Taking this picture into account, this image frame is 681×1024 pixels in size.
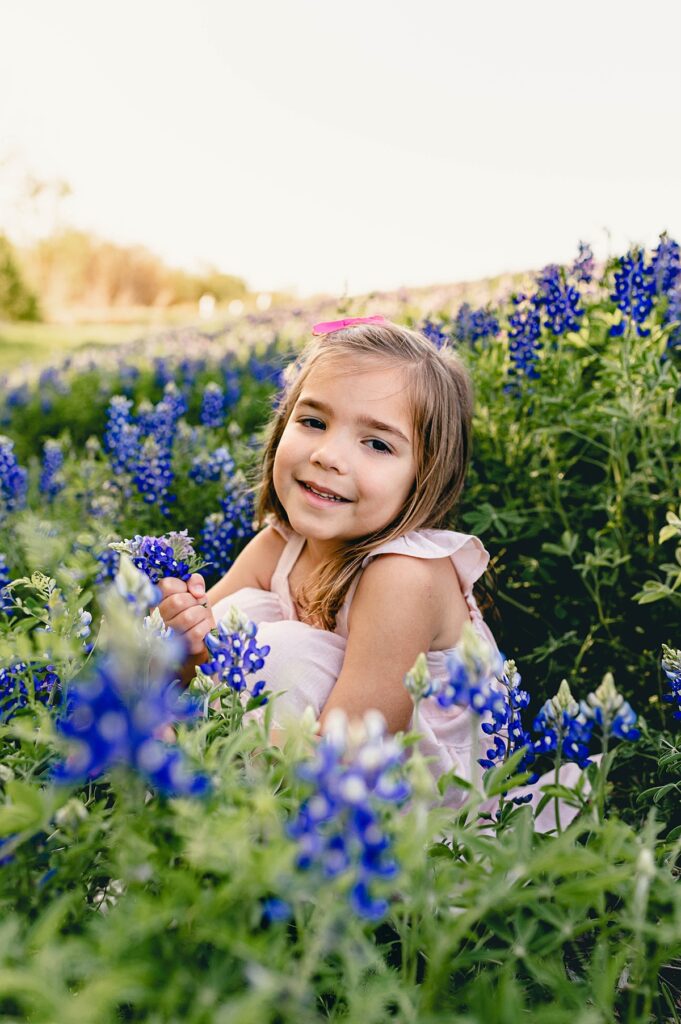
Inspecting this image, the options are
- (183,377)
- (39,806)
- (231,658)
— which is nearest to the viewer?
(39,806)

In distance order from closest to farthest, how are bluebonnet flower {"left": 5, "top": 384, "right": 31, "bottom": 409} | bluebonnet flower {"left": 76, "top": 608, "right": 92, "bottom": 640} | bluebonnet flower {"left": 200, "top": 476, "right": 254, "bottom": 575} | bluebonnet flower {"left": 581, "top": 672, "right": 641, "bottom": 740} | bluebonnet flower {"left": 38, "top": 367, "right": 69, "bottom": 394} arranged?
bluebonnet flower {"left": 581, "top": 672, "right": 641, "bottom": 740}, bluebonnet flower {"left": 76, "top": 608, "right": 92, "bottom": 640}, bluebonnet flower {"left": 200, "top": 476, "right": 254, "bottom": 575}, bluebonnet flower {"left": 5, "top": 384, "right": 31, "bottom": 409}, bluebonnet flower {"left": 38, "top": 367, "right": 69, "bottom": 394}

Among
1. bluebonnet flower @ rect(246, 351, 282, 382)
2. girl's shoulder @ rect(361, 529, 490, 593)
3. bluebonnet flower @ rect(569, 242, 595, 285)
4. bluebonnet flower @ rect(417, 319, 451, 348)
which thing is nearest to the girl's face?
girl's shoulder @ rect(361, 529, 490, 593)

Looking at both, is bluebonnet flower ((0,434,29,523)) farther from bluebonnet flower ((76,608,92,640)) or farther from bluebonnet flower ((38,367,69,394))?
bluebonnet flower ((38,367,69,394))

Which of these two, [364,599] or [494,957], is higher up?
[364,599]

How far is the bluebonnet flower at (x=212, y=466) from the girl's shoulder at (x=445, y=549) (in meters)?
1.28

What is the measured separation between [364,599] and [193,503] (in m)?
1.62

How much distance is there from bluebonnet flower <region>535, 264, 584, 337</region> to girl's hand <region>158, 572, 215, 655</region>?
1.81m

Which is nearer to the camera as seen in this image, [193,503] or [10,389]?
[193,503]

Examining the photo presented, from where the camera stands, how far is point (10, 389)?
8094mm

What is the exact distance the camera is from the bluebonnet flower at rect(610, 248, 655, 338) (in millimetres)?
3217

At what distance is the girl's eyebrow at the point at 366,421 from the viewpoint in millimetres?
2648

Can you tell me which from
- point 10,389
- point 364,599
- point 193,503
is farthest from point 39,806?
point 10,389

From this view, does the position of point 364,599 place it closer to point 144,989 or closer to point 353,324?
point 353,324

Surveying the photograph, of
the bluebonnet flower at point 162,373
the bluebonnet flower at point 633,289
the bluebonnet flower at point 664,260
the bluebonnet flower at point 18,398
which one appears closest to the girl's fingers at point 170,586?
the bluebonnet flower at point 633,289
